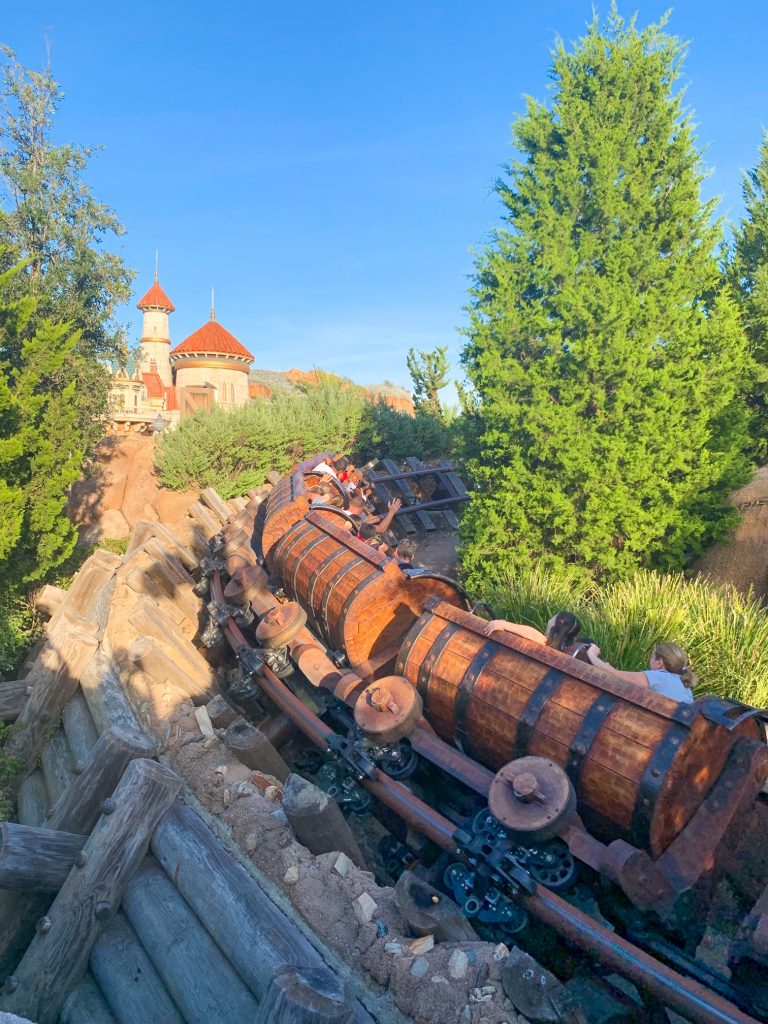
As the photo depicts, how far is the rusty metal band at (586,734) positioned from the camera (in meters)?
3.76

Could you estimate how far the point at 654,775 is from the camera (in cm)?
346

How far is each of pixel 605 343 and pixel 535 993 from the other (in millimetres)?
8630

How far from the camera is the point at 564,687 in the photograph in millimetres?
4027

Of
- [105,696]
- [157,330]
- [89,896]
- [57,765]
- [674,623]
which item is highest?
[157,330]

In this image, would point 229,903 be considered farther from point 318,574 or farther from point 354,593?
point 318,574

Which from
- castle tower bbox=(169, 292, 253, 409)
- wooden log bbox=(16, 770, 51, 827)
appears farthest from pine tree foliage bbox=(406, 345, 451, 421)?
wooden log bbox=(16, 770, 51, 827)

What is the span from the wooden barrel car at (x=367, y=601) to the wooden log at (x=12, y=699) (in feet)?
9.83

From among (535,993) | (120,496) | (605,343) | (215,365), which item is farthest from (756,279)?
Answer: (215,365)

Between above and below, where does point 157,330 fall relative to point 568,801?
above

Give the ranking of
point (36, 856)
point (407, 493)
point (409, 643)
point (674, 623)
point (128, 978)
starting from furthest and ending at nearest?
point (407, 493) → point (674, 623) → point (409, 643) → point (36, 856) → point (128, 978)

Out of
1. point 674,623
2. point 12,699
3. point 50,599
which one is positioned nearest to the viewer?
point 12,699

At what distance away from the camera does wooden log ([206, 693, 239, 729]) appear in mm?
6234

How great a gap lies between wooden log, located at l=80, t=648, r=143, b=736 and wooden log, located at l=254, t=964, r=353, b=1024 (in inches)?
131

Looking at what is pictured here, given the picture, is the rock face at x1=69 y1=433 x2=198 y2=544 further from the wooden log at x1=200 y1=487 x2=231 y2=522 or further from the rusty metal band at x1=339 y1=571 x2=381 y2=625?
the rusty metal band at x1=339 y1=571 x2=381 y2=625
